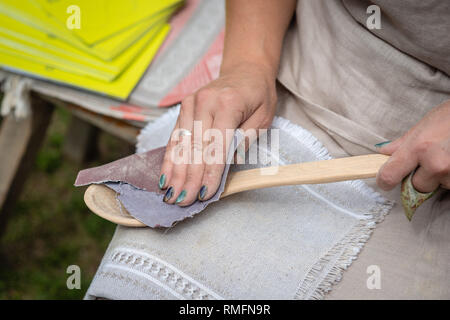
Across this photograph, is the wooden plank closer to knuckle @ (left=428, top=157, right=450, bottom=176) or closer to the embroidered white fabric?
the embroidered white fabric

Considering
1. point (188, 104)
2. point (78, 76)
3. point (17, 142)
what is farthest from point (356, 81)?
point (17, 142)

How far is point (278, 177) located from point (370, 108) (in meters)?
0.22

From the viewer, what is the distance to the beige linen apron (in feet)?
2.10

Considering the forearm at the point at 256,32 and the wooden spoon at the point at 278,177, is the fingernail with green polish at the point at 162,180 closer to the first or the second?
the wooden spoon at the point at 278,177

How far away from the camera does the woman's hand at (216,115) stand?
67cm

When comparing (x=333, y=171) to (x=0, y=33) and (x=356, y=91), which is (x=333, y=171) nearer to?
(x=356, y=91)

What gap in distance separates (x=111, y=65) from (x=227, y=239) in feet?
1.94

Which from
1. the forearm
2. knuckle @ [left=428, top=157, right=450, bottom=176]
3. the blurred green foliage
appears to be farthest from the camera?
the blurred green foliage

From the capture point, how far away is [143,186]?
70 centimetres

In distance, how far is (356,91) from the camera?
0.76 meters

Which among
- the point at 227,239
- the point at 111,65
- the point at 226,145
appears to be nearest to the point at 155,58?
the point at 111,65

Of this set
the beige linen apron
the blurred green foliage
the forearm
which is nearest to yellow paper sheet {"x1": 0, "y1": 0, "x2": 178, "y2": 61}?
the forearm

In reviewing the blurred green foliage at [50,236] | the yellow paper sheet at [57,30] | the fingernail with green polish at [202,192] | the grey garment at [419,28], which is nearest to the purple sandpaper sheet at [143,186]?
the fingernail with green polish at [202,192]

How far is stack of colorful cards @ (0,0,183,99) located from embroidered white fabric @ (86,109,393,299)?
1.51 ft
